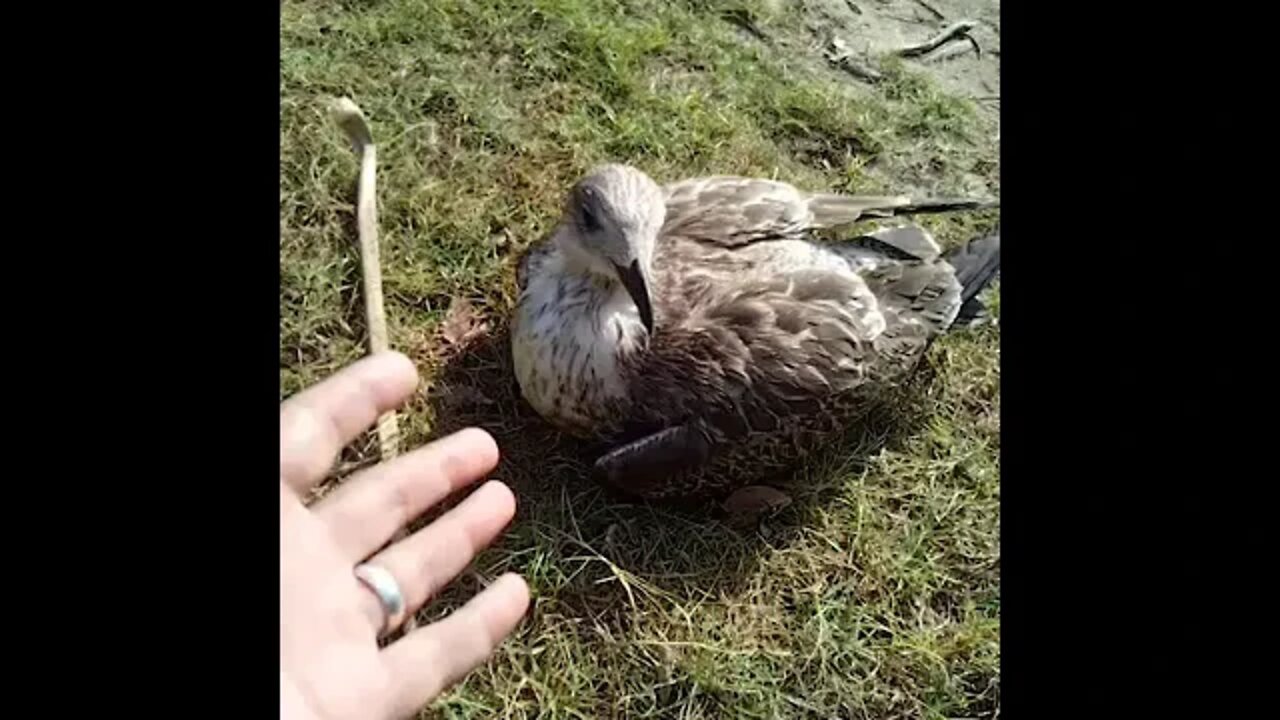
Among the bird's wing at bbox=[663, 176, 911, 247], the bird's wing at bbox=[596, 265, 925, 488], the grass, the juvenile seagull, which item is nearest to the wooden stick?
the grass

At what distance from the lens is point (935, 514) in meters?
3.66

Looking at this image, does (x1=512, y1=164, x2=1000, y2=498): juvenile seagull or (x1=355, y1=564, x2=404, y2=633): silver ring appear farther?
(x1=512, y1=164, x2=1000, y2=498): juvenile seagull

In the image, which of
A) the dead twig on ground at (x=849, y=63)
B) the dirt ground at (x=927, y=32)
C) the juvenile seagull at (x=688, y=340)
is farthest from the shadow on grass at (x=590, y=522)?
the dirt ground at (x=927, y=32)

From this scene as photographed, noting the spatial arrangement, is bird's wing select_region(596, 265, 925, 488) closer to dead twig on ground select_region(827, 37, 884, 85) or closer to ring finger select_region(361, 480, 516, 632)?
ring finger select_region(361, 480, 516, 632)

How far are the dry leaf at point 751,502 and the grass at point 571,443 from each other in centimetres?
6

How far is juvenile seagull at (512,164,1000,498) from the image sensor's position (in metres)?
3.32

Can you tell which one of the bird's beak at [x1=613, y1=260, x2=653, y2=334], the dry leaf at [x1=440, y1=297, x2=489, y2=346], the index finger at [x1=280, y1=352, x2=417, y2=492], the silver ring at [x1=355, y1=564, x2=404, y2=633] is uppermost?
the index finger at [x1=280, y1=352, x2=417, y2=492]

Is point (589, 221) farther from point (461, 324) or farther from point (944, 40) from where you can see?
point (944, 40)

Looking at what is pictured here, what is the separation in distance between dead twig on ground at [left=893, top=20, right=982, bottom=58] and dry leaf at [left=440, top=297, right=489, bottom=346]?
196cm

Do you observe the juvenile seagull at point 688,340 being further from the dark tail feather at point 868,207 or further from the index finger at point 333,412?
the index finger at point 333,412

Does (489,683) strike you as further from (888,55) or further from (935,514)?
(888,55)

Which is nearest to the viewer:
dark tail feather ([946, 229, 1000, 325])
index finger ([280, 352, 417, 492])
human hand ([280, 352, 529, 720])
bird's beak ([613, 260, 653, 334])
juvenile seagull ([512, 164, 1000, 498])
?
human hand ([280, 352, 529, 720])

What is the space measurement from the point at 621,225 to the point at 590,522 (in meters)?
0.80

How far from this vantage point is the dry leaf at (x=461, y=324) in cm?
376
